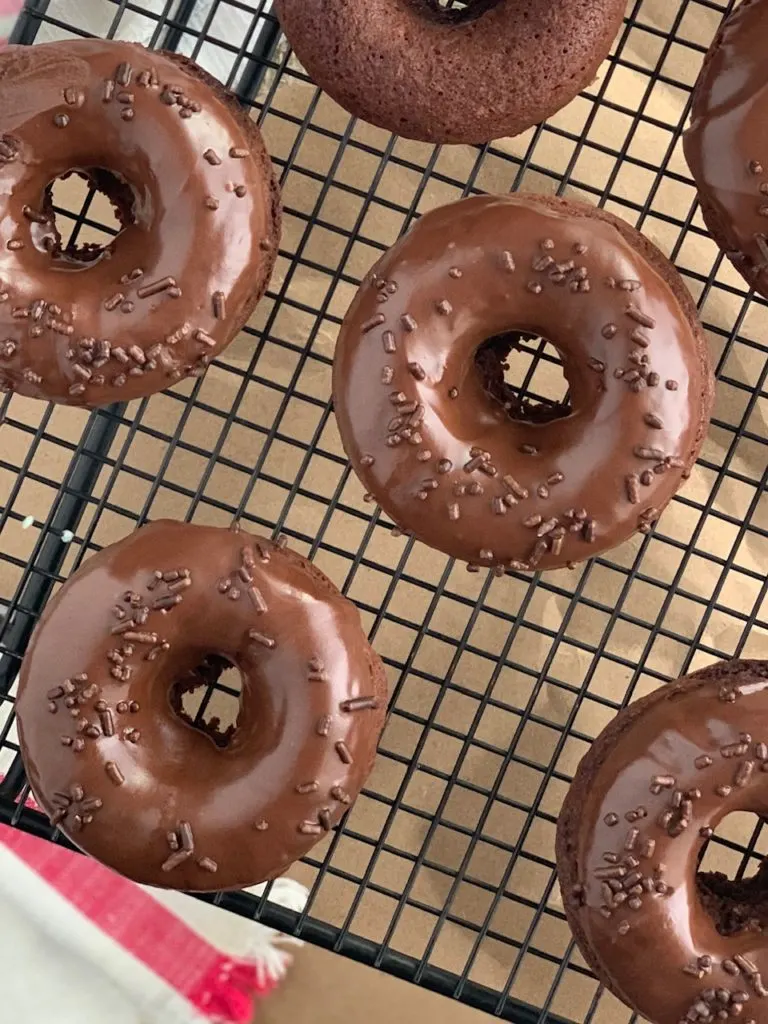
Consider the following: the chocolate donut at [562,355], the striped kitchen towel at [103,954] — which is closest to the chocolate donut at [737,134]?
the chocolate donut at [562,355]

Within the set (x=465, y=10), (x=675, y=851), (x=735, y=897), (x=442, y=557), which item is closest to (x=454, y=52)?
(x=465, y=10)

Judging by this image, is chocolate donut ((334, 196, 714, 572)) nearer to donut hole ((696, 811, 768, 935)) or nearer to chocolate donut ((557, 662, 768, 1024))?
chocolate donut ((557, 662, 768, 1024))

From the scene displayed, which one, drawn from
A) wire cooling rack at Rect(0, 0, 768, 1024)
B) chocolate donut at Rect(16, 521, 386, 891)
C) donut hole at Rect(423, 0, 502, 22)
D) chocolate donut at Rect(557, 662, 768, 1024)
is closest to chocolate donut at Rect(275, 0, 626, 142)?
donut hole at Rect(423, 0, 502, 22)

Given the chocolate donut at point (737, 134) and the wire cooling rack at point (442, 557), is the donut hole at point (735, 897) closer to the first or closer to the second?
the wire cooling rack at point (442, 557)

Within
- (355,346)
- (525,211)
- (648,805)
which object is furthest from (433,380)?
(648,805)

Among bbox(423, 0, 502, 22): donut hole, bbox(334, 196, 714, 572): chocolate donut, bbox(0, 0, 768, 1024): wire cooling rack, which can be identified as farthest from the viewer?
bbox(0, 0, 768, 1024): wire cooling rack

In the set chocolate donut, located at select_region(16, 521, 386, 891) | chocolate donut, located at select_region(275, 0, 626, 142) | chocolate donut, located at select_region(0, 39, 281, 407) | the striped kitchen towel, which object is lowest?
the striped kitchen towel

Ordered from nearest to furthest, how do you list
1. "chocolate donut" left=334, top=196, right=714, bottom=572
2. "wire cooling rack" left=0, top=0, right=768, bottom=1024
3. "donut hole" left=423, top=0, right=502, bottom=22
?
"chocolate donut" left=334, top=196, right=714, bottom=572
"donut hole" left=423, top=0, right=502, bottom=22
"wire cooling rack" left=0, top=0, right=768, bottom=1024

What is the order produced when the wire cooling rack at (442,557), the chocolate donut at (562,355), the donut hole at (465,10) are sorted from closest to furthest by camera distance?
the chocolate donut at (562,355)
the donut hole at (465,10)
the wire cooling rack at (442,557)
